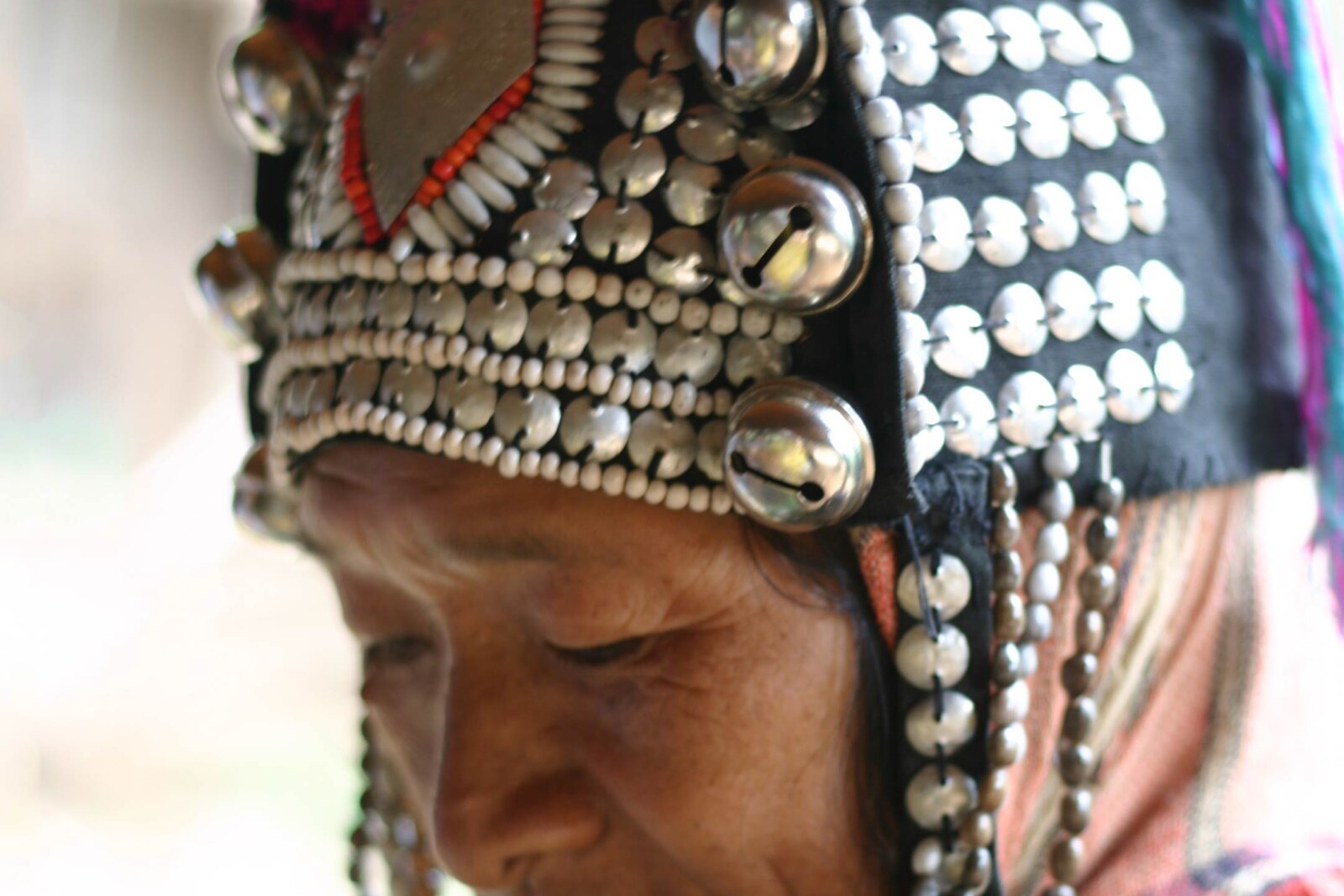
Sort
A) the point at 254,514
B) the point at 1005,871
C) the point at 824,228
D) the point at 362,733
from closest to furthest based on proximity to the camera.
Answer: the point at 824,228
the point at 1005,871
the point at 254,514
the point at 362,733

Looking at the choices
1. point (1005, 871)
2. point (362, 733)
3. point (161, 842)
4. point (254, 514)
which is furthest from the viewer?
point (161, 842)

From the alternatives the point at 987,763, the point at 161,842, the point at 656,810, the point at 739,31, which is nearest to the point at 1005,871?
the point at 987,763

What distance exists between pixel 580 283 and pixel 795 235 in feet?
0.48

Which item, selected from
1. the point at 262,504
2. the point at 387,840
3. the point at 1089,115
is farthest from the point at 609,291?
the point at 387,840

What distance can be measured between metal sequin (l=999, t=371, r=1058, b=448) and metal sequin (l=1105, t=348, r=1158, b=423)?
48 millimetres

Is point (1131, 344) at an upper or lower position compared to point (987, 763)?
upper

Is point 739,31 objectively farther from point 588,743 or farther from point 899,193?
point 588,743

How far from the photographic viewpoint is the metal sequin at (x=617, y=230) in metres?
0.82

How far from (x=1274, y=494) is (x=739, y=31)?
57 centimetres

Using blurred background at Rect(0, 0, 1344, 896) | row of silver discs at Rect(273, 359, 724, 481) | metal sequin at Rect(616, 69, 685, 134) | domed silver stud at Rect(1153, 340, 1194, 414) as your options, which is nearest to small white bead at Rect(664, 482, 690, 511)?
row of silver discs at Rect(273, 359, 724, 481)

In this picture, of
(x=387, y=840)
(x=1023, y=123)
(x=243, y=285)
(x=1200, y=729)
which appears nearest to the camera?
(x=1023, y=123)

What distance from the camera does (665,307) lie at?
820 mm

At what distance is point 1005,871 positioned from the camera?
0.98m

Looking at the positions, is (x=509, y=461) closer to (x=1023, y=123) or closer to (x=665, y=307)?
(x=665, y=307)
